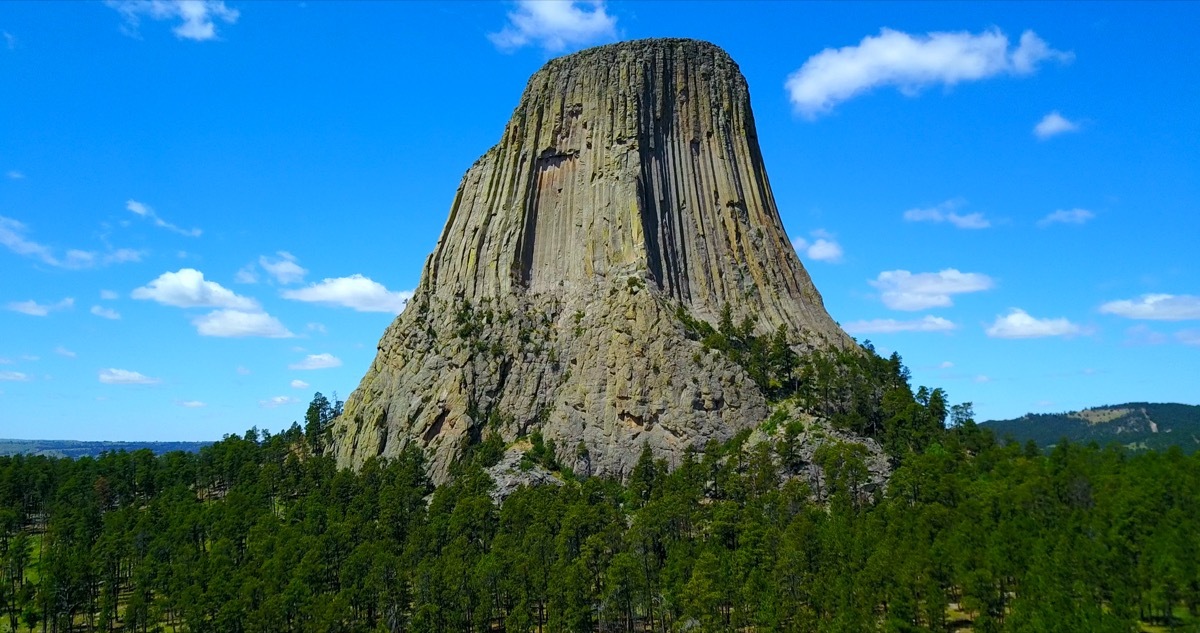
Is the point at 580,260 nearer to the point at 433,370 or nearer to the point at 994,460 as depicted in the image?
the point at 433,370

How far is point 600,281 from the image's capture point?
103750 mm

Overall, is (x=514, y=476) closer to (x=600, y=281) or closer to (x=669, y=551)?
(x=669, y=551)

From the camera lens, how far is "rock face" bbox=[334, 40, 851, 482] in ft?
307

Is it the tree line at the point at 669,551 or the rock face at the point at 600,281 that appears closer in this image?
the tree line at the point at 669,551

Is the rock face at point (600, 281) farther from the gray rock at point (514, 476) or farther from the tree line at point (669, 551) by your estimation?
the tree line at point (669, 551)

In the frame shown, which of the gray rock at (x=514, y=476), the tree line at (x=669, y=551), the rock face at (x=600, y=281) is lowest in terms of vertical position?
the tree line at (x=669, y=551)

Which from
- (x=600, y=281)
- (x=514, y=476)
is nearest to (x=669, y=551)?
(x=514, y=476)

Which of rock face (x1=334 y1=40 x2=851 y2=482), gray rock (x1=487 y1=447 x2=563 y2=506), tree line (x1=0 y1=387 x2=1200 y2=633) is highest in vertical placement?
rock face (x1=334 y1=40 x2=851 y2=482)

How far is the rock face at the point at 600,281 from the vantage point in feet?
307

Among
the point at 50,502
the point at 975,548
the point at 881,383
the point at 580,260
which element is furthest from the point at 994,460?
the point at 50,502

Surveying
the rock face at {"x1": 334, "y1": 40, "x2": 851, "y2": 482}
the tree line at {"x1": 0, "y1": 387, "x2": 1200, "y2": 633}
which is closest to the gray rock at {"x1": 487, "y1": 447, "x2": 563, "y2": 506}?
the tree line at {"x1": 0, "y1": 387, "x2": 1200, "y2": 633}

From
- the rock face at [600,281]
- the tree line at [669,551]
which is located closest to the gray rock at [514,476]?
the tree line at [669,551]

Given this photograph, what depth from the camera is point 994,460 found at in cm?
8288

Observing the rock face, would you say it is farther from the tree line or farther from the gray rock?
the tree line
